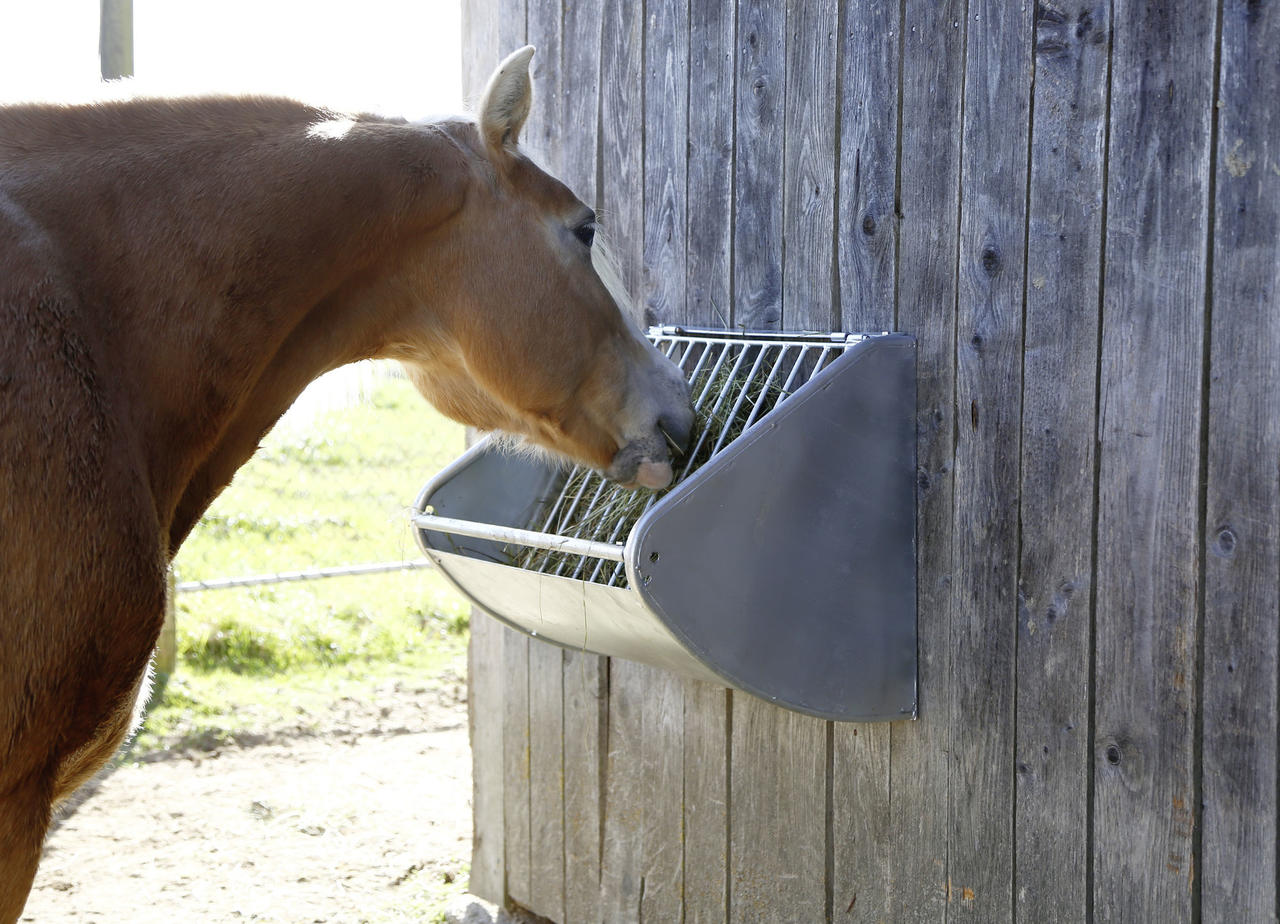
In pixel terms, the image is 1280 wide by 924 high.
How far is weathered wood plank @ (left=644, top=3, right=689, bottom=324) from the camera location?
10.3 ft

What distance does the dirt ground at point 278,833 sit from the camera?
396 cm

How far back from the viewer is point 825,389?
2.39m

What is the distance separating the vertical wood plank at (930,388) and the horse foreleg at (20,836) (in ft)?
5.75

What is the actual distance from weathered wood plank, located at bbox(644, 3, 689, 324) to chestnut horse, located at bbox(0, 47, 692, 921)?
0.76m

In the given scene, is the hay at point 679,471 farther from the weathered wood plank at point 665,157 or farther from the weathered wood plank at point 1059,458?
the weathered wood plank at point 1059,458

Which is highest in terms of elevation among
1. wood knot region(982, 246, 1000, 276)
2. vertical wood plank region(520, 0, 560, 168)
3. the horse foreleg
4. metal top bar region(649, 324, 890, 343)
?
vertical wood plank region(520, 0, 560, 168)

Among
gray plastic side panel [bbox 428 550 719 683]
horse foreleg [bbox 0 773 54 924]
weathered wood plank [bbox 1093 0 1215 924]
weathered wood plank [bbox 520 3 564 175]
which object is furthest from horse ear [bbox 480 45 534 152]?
horse foreleg [bbox 0 773 54 924]

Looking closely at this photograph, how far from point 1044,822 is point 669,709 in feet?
3.94

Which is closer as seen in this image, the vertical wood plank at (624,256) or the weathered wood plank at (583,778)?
the vertical wood plank at (624,256)

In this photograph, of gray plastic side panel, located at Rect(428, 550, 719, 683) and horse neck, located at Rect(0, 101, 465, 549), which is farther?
gray plastic side panel, located at Rect(428, 550, 719, 683)

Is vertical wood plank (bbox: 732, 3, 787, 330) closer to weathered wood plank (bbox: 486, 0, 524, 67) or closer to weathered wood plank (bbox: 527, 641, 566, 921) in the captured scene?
weathered wood plank (bbox: 486, 0, 524, 67)

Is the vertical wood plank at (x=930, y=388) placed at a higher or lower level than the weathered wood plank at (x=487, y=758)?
higher

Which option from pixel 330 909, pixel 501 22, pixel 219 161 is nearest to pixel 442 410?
pixel 219 161

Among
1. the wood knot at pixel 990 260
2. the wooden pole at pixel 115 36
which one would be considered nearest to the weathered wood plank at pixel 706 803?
the wood knot at pixel 990 260
